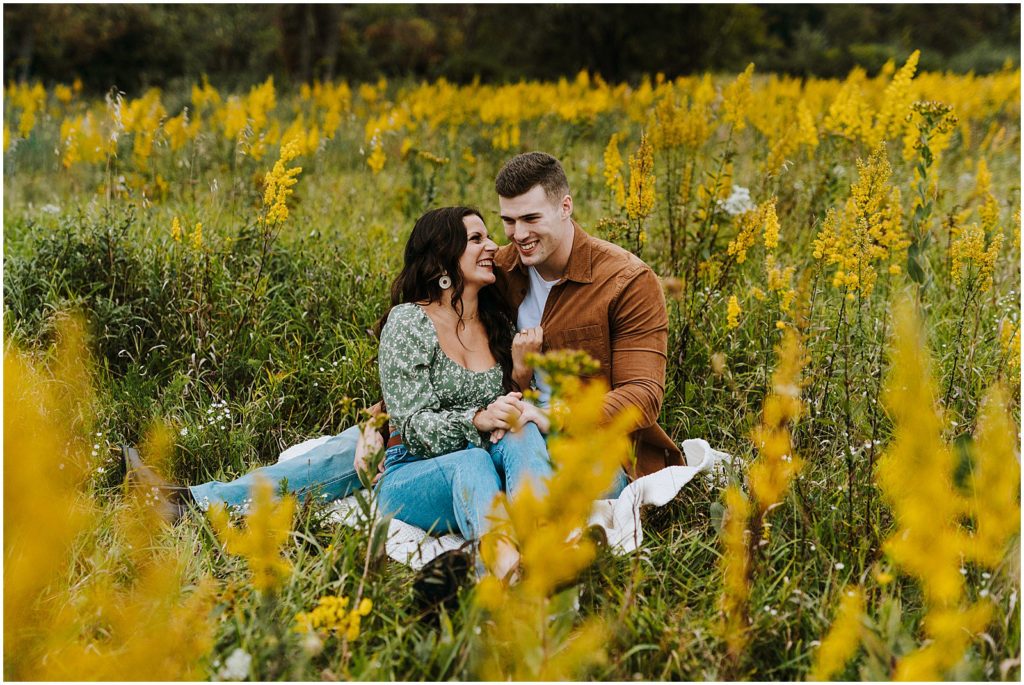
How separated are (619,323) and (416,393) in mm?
755

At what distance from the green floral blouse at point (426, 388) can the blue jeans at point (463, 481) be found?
0.24 ft

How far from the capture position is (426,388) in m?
2.83

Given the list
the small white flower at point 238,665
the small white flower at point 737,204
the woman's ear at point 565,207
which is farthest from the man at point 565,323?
the small white flower at point 737,204

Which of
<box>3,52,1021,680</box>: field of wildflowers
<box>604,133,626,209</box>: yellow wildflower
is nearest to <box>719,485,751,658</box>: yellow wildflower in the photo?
<box>3,52,1021,680</box>: field of wildflowers

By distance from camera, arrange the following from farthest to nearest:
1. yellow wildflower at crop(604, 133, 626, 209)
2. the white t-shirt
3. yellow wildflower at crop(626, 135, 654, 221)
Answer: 1. yellow wildflower at crop(604, 133, 626, 209)
2. yellow wildflower at crop(626, 135, 654, 221)
3. the white t-shirt

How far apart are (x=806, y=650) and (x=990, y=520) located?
2.27 ft

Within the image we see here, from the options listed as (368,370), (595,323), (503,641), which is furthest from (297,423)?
(503,641)

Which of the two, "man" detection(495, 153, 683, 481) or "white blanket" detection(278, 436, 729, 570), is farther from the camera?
"man" detection(495, 153, 683, 481)

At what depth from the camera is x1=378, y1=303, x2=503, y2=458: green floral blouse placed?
2746 millimetres

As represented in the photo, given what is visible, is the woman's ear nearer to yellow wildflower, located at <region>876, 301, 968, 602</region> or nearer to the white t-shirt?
the white t-shirt

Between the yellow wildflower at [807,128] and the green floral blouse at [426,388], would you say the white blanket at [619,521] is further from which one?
the yellow wildflower at [807,128]

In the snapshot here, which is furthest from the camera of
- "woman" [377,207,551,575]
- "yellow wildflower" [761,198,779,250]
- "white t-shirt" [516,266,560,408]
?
"white t-shirt" [516,266,560,408]

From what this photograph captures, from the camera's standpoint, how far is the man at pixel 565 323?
2887 millimetres

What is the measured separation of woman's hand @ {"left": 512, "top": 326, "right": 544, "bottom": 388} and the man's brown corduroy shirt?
0.14m
